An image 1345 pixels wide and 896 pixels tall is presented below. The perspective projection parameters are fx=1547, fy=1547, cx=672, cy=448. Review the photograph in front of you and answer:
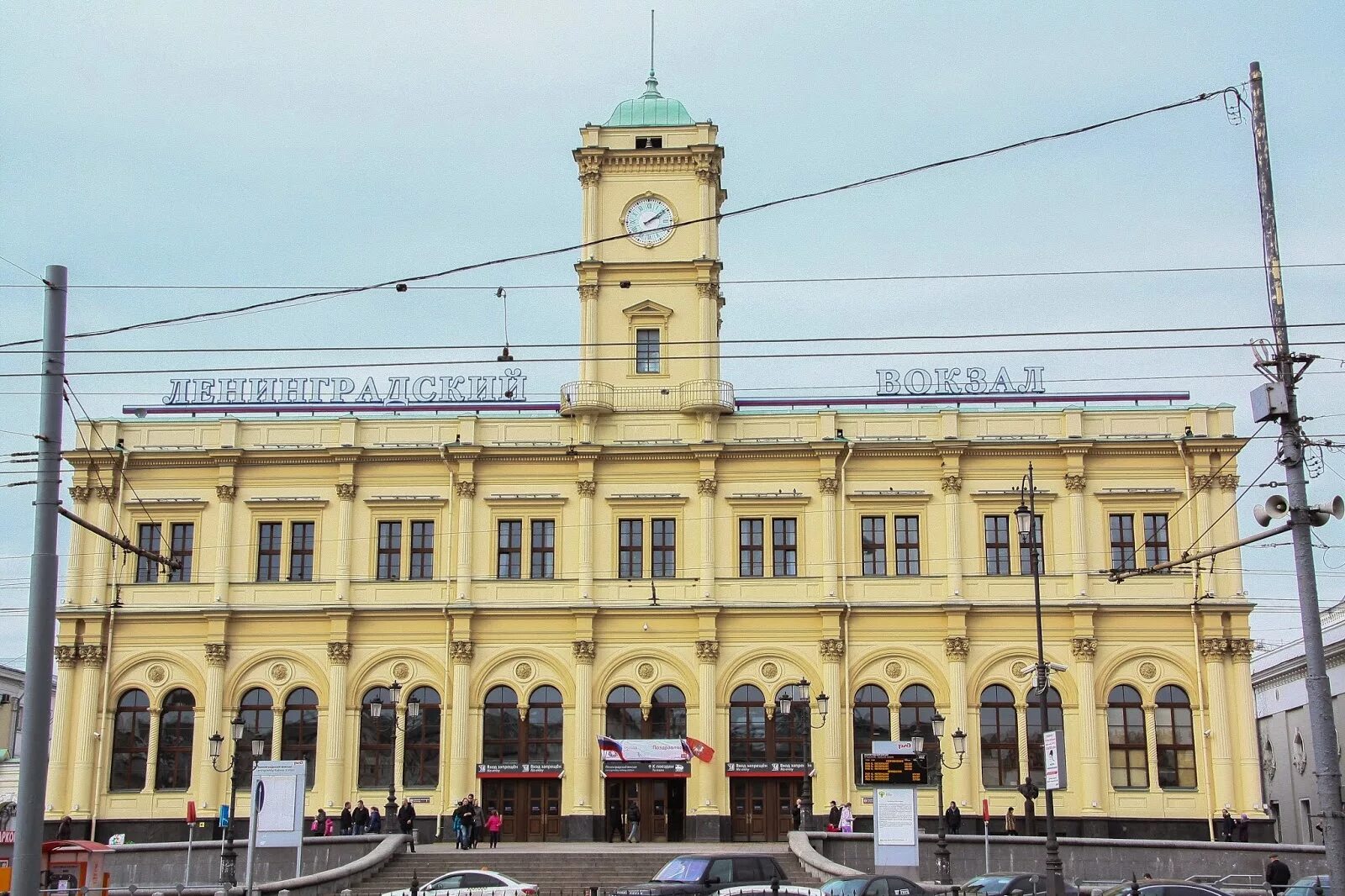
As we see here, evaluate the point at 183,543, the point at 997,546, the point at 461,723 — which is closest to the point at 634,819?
the point at 461,723

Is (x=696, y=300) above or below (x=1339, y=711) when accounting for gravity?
above

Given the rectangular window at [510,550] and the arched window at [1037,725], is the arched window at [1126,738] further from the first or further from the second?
the rectangular window at [510,550]

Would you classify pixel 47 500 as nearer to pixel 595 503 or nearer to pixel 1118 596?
pixel 595 503

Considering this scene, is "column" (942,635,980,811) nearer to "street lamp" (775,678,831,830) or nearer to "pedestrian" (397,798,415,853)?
"street lamp" (775,678,831,830)

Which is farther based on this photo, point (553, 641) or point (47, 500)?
point (553, 641)

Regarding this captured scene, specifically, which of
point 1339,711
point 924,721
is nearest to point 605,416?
point 924,721

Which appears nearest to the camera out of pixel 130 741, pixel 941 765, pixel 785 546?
pixel 941 765

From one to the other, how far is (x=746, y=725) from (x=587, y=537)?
8.29 metres

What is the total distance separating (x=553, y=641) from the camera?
52.5 metres

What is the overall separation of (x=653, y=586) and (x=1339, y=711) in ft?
94.5

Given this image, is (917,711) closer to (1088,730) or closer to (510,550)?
(1088,730)

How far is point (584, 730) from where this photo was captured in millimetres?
51281

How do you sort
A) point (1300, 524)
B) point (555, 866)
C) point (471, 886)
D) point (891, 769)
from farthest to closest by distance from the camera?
point (891, 769) < point (555, 866) < point (471, 886) < point (1300, 524)

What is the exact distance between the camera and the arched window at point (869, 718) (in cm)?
5147
